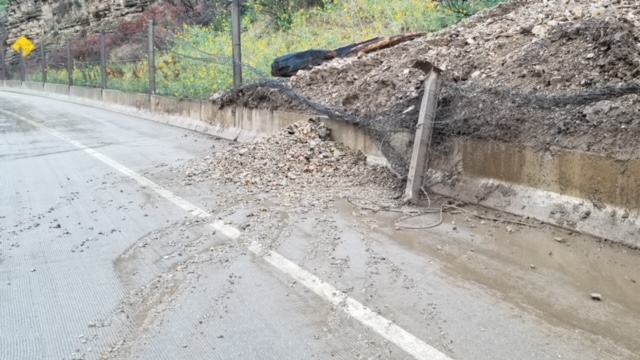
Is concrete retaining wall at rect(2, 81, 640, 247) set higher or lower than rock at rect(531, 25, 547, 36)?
lower

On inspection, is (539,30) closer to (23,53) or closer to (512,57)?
(512,57)

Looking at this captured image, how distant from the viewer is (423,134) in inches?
249

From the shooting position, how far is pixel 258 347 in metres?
3.20

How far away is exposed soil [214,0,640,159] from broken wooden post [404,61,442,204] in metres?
0.20

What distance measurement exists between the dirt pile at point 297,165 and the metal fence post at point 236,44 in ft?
11.7

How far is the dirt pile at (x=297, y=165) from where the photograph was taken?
7156mm

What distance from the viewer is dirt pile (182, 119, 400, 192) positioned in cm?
716

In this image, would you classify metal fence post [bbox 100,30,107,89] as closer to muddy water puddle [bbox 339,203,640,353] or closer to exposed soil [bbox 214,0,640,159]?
exposed soil [bbox 214,0,640,159]

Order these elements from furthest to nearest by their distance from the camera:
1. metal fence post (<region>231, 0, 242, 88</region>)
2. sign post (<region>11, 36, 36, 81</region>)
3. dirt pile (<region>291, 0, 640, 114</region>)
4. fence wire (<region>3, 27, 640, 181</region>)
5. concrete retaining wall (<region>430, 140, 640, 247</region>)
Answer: sign post (<region>11, 36, 36, 81</region>)
metal fence post (<region>231, 0, 242, 88</region>)
dirt pile (<region>291, 0, 640, 114</region>)
fence wire (<region>3, 27, 640, 181</region>)
concrete retaining wall (<region>430, 140, 640, 247</region>)

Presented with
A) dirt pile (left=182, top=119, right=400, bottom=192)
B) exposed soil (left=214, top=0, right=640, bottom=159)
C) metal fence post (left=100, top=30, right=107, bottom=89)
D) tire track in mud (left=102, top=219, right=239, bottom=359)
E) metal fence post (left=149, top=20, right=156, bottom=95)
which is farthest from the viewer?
metal fence post (left=100, top=30, right=107, bottom=89)

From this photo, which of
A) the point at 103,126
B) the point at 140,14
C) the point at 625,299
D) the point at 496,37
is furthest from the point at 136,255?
the point at 140,14

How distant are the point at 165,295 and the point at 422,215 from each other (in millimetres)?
3032

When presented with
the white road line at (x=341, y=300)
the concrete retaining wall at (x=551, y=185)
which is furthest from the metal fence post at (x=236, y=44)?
the concrete retaining wall at (x=551, y=185)

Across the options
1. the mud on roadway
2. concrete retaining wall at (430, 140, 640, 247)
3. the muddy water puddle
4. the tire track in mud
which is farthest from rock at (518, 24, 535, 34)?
the tire track in mud
